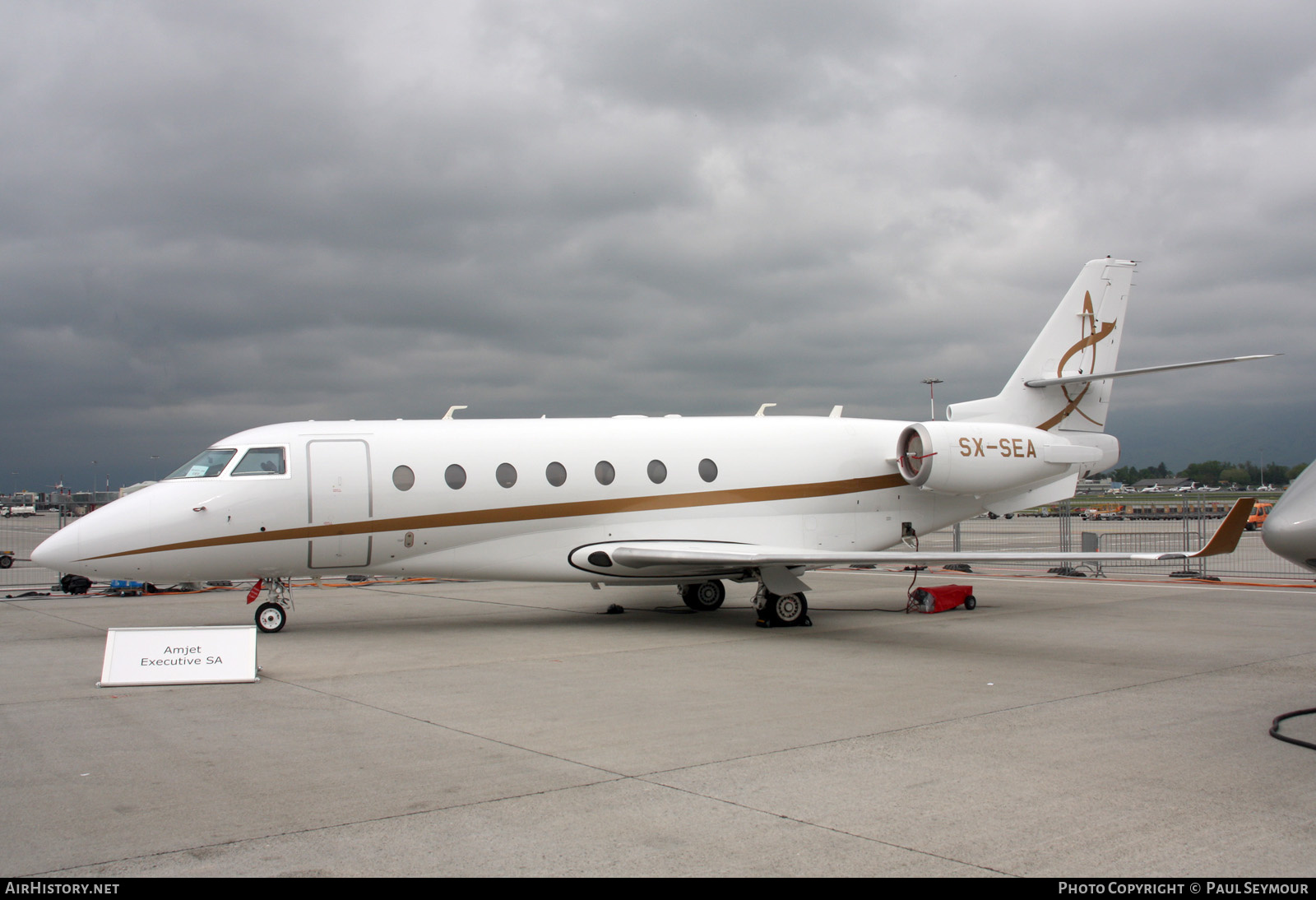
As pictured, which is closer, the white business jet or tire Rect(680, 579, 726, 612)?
A: the white business jet

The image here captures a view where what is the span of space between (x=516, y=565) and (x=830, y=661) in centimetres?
539

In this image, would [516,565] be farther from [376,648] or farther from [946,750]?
[946,750]

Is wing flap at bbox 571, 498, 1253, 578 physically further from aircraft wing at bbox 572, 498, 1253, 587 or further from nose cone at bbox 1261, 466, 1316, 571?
nose cone at bbox 1261, 466, 1316, 571

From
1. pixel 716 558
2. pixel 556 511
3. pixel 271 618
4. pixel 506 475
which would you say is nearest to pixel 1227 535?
pixel 716 558

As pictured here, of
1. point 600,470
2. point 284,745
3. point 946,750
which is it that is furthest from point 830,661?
point 284,745

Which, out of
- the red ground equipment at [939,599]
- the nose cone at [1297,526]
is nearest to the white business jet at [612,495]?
the red ground equipment at [939,599]

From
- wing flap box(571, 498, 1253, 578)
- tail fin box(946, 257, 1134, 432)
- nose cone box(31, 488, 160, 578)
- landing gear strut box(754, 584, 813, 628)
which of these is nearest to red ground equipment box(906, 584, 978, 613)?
wing flap box(571, 498, 1253, 578)

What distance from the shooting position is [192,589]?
2286 centimetres

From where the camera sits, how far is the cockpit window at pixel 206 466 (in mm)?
13539

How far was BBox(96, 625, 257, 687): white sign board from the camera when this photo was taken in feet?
32.4

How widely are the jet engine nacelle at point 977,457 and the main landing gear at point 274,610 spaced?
1048cm

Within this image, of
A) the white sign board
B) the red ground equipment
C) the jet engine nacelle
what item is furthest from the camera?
the red ground equipment

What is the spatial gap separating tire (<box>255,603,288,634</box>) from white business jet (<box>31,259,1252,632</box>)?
25mm

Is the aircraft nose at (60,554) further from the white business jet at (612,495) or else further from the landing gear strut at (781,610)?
the landing gear strut at (781,610)
